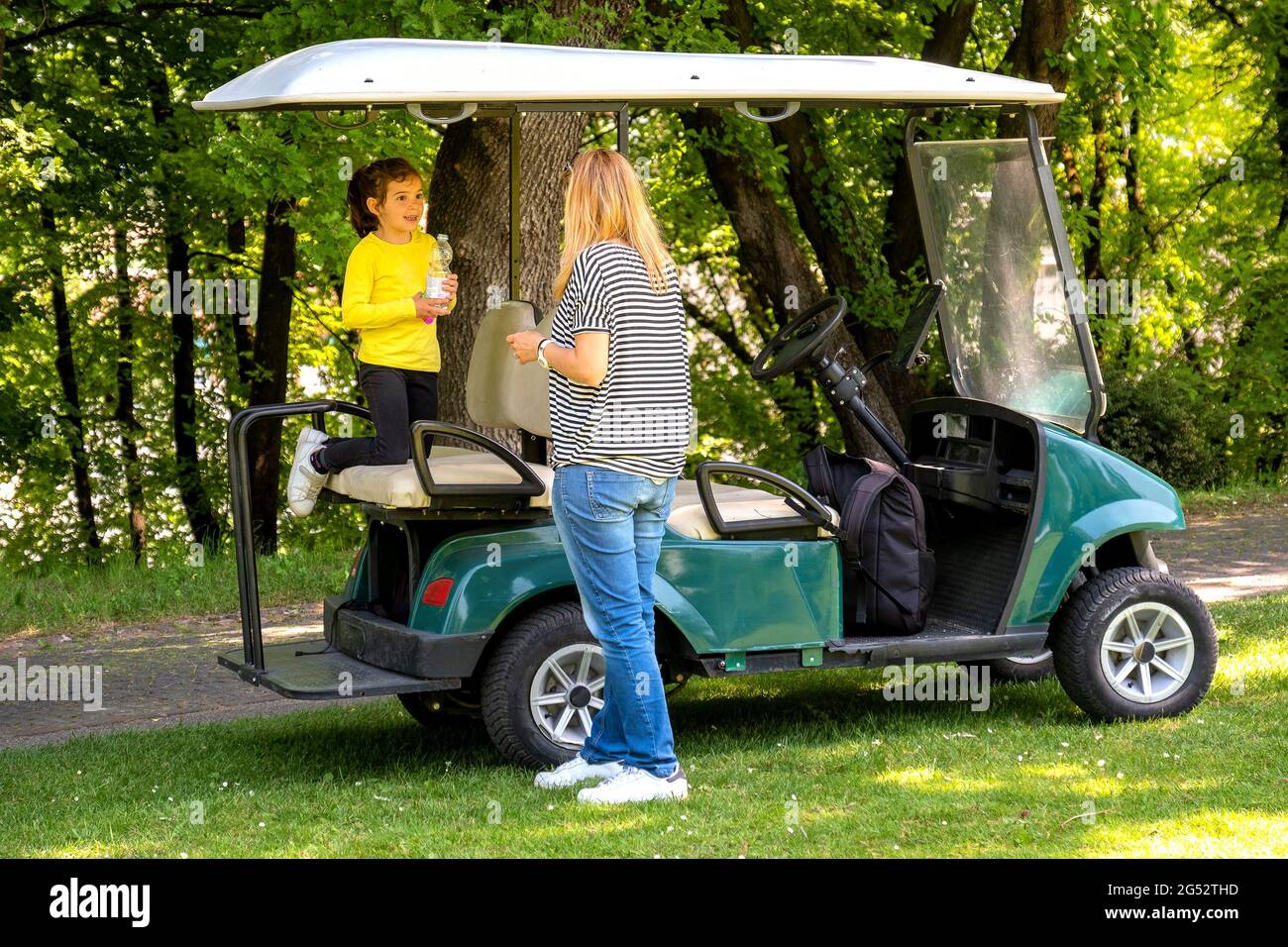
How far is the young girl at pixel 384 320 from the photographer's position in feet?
18.3

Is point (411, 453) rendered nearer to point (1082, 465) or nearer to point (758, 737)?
point (758, 737)

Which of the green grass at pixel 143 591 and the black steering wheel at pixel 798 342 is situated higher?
the black steering wheel at pixel 798 342

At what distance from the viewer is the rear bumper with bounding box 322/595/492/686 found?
5.13 meters

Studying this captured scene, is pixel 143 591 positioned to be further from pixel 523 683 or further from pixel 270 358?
pixel 270 358

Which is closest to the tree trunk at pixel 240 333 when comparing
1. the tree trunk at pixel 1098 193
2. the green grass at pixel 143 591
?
the green grass at pixel 143 591

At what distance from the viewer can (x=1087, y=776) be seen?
16.6ft

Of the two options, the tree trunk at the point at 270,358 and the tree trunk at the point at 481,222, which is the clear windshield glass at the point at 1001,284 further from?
the tree trunk at the point at 270,358

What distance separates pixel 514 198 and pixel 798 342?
1.24 m

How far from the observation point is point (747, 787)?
5062 millimetres

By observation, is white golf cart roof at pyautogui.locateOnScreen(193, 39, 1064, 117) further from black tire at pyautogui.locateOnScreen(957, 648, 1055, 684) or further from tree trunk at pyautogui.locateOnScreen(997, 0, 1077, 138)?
tree trunk at pyautogui.locateOnScreen(997, 0, 1077, 138)

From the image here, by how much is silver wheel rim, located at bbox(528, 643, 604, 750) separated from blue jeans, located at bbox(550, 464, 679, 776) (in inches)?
13.8

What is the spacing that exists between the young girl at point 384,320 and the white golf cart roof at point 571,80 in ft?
1.54

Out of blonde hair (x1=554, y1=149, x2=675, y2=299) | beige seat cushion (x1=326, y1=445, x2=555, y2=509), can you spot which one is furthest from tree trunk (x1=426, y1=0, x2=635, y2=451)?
blonde hair (x1=554, y1=149, x2=675, y2=299)
